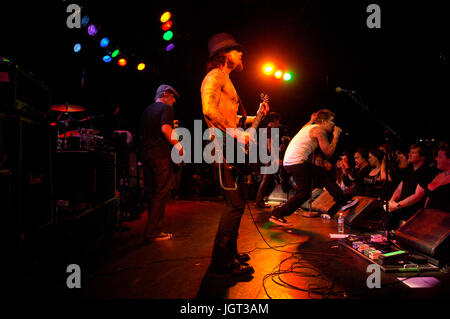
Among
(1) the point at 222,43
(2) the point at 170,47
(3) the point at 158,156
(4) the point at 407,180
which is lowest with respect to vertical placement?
(4) the point at 407,180

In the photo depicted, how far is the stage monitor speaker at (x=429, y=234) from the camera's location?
2344mm

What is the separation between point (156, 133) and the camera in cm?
339

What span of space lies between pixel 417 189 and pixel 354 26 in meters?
4.61

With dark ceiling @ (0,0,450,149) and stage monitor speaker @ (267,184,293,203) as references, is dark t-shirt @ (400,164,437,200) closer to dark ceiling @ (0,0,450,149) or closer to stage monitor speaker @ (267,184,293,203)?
dark ceiling @ (0,0,450,149)

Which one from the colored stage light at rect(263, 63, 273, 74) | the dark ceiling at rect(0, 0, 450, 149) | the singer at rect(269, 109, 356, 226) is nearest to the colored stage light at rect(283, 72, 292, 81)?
the dark ceiling at rect(0, 0, 450, 149)

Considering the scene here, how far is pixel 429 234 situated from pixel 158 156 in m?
3.19

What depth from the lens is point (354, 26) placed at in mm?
6105

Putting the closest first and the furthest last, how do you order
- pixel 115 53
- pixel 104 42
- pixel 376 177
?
pixel 376 177 → pixel 104 42 → pixel 115 53

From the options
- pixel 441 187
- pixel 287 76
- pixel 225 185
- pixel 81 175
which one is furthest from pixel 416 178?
pixel 287 76

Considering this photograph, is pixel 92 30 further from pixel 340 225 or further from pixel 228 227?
pixel 340 225

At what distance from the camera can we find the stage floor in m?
1.89

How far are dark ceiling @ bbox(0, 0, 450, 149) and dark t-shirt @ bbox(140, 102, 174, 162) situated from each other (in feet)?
8.55

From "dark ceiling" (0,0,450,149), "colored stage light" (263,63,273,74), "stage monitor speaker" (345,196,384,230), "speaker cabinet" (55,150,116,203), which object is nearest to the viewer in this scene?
"speaker cabinet" (55,150,116,203)

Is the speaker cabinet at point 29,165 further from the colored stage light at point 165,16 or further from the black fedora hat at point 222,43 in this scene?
the colored stage light at point 165,16
